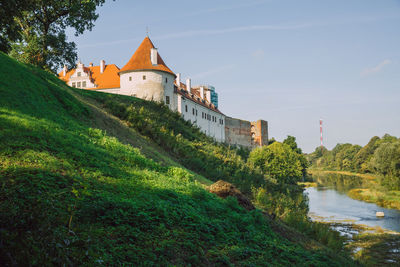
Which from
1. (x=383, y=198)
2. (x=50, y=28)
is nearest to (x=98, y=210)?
(x=50, y=28)

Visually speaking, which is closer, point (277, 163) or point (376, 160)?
point (277, 163)

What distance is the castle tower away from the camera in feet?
126

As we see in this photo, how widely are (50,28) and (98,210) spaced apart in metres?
29.4

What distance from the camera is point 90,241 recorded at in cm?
427

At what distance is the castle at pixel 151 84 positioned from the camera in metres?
38.6

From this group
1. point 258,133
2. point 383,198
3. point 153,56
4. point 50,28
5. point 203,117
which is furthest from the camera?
point 258,133

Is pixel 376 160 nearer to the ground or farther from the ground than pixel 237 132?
nearer to the ground

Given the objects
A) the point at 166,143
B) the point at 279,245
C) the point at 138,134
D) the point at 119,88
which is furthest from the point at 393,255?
the point at 119,88

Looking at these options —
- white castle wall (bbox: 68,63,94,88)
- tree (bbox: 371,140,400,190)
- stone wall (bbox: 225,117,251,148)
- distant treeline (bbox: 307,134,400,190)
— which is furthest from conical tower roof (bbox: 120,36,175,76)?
distant treeline (bbox: 307,134,400,190)

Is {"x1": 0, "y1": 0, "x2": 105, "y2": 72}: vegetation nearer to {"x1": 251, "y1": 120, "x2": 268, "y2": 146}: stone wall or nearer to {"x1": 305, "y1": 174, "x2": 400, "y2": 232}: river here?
{"x1": 305, "y1": 174, "x2": 400, "y2": 232}: river

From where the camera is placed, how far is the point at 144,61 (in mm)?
39250

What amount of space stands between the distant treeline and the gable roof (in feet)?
135

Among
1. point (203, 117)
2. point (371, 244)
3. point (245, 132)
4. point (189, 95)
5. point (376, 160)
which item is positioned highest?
point (189, 95)

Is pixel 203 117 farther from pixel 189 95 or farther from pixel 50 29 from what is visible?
pixel 50 29
